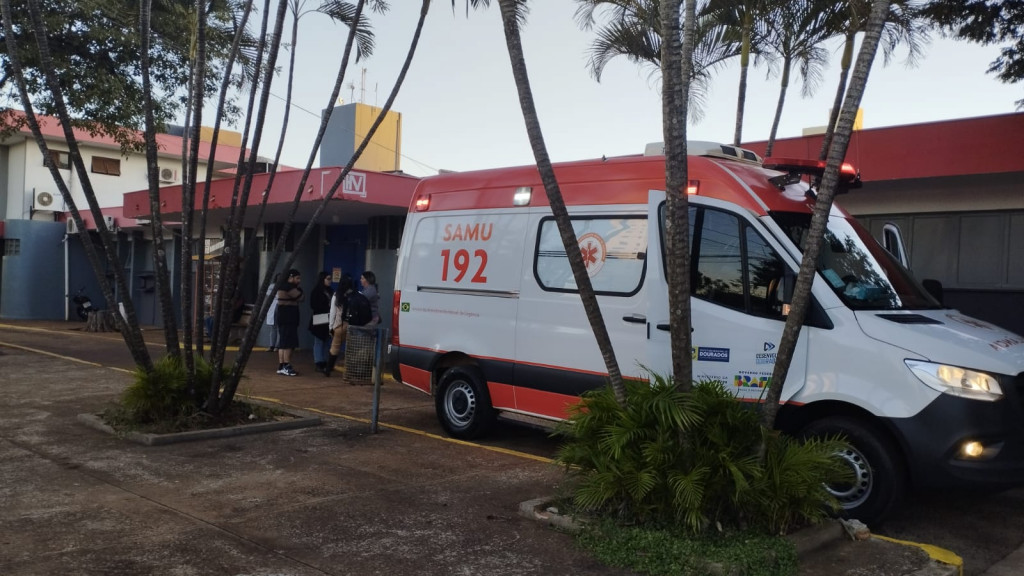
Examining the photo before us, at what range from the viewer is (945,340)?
546 cm

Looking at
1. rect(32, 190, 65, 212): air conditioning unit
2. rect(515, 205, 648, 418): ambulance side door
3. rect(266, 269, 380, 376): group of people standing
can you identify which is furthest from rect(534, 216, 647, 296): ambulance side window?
rect(32, 190, 65, 212): air conditioning unit

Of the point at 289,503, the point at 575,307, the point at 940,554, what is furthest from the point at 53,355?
the point at 940,554

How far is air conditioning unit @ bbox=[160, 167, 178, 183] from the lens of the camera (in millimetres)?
28109

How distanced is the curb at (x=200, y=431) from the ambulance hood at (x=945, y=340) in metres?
5.61

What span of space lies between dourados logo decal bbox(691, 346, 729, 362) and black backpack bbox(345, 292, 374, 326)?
669 centimetres

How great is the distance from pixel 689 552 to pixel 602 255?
3.04m

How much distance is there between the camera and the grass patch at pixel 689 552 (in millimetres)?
4422

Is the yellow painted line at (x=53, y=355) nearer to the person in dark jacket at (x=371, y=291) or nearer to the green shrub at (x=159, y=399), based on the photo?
the person in dark jacket at (x=371, y=291)

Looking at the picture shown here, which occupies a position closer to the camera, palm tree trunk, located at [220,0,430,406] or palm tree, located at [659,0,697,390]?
palm tree, located at [659,0,697,390]

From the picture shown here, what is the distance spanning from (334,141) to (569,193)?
51.9 ft

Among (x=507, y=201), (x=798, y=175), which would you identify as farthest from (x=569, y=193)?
(x=798, y=175)

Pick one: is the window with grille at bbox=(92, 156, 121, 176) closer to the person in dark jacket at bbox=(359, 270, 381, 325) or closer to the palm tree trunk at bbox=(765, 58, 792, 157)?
the person in dark jacket at bbox=(359, 270, 381, 325)

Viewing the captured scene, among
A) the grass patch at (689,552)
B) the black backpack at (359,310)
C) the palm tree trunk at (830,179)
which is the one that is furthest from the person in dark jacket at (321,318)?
the palm tree trunk at (830,179)

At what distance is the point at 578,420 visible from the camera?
5.30m
